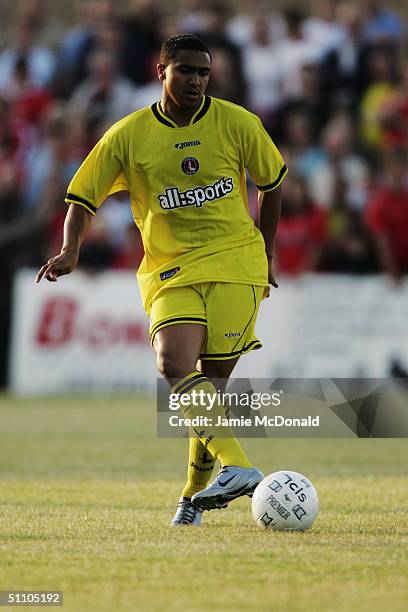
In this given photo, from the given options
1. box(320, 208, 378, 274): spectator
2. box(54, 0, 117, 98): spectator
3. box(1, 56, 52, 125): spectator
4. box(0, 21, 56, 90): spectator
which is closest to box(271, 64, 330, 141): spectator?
box(320, 208, 378, 274): spectator

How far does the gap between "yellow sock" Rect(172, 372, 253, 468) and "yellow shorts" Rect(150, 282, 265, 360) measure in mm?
341

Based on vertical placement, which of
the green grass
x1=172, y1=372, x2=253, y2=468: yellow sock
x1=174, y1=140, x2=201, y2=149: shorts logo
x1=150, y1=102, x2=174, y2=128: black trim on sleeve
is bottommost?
the green grass

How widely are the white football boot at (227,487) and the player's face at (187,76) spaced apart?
2.00 meters

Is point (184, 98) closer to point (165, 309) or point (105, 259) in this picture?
point (165, 309)

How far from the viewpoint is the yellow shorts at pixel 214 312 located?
276 inches

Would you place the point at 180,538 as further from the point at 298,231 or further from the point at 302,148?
the point at 302,148

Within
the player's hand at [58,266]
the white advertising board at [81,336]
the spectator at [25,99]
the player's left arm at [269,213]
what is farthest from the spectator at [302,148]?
the player's hand at [58,266]

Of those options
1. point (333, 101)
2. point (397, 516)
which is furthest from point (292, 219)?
point (397, 516)

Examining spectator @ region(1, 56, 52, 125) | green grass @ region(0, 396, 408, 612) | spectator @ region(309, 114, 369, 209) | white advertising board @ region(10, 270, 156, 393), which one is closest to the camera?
green grass @ region(0, 396, 408, 612)

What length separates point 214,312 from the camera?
7066 mm

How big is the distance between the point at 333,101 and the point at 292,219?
2.42 metres

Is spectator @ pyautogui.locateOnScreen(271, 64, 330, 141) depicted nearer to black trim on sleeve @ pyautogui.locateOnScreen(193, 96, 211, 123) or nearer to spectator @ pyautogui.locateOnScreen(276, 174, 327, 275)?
spectator @ pyautogui.locateOnScreen(276, 174, 327, 275)

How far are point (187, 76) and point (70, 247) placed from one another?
1129mm

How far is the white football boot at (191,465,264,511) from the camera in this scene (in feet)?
21.3
